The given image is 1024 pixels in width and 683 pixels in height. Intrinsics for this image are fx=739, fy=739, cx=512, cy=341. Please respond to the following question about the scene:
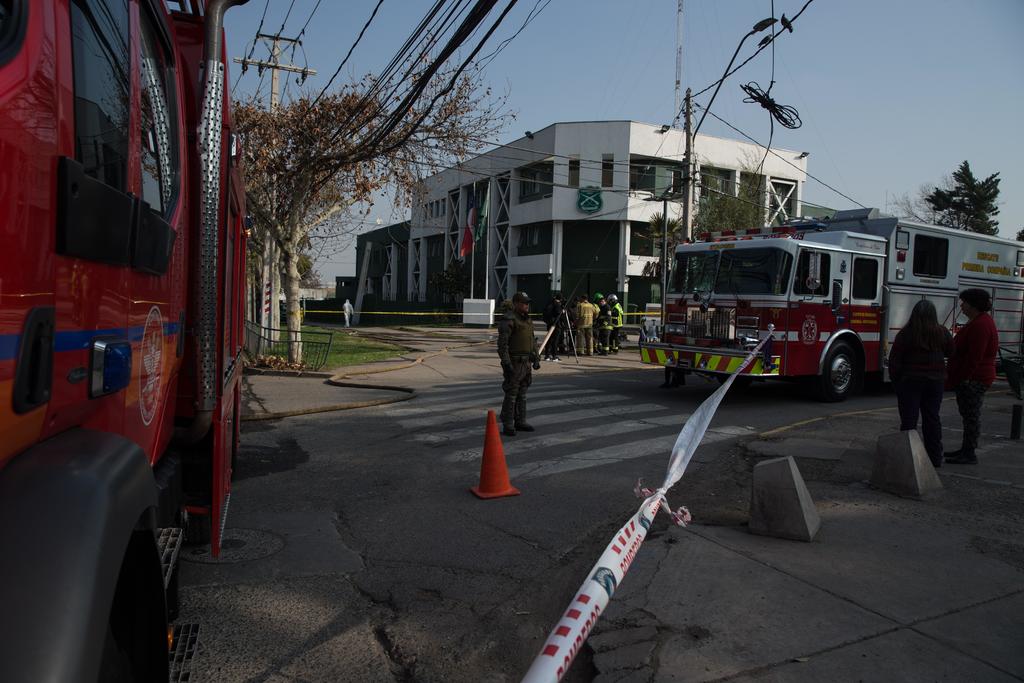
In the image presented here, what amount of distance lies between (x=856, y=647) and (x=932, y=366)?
4.42 meters

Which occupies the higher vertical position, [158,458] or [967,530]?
Result: [158,458]

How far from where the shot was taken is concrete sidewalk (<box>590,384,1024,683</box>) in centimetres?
353

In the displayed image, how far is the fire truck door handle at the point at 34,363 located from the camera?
1.58 metres

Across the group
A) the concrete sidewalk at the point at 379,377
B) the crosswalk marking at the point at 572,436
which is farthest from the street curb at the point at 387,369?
the crosswalk marking at the point at 572,436

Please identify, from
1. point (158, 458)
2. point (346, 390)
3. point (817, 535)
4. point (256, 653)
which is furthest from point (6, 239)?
point (346, 390)

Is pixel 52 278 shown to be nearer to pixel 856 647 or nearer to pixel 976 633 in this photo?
pixel 856 647

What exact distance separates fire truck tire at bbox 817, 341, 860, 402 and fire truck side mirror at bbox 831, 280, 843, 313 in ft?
2.18

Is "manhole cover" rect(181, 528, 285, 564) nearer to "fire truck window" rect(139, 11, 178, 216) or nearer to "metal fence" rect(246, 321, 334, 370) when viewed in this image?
"fire truck window" rect(139, 11, 178, 216)

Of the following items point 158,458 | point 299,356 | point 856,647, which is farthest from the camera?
point 299,356

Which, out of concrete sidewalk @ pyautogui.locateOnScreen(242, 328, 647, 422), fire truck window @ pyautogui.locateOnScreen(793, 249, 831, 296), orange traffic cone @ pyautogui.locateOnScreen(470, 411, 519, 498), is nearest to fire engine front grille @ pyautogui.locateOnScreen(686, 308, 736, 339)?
fire truck window @ pyautogui.locateOnScreen(793, 249, 831, 296)

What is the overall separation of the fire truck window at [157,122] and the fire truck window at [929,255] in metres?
13.1

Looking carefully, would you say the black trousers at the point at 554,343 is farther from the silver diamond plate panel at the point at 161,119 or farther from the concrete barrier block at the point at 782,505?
the silver diamond plate panel at the point at 161,119

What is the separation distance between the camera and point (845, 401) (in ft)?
41.6

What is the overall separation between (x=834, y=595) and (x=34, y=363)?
4.21m
